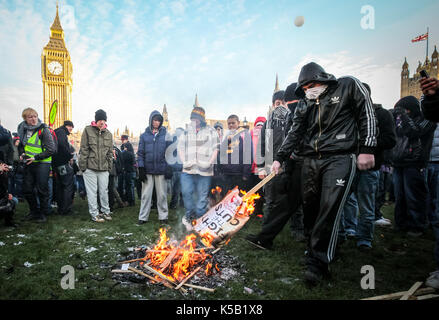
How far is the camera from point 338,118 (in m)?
2.78

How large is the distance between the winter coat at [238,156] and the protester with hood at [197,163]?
35.2 inches

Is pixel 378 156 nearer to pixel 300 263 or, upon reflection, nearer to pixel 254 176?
pixel 300 263

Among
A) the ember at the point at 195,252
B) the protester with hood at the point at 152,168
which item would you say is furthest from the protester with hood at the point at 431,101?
the protester with hood at the point at 152,168

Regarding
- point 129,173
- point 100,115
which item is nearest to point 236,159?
point 100,115

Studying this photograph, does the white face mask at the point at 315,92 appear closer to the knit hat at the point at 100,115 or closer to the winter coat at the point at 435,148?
the winter coat at the point at 435,148

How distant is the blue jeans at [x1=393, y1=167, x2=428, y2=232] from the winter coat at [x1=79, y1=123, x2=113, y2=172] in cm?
749

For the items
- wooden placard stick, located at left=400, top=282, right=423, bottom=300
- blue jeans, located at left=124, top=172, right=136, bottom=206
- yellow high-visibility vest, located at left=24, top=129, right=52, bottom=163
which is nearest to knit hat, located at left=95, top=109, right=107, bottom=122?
yellow high-visibility vest, located at left=24, top=129, right=52, bottom=163

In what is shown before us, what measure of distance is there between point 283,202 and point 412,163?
3266 mm

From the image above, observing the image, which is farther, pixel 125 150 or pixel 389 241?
pixel 125 150

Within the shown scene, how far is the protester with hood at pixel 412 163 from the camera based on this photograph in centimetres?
461

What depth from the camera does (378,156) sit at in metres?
3.74
